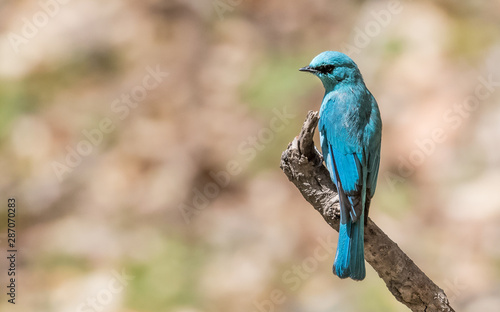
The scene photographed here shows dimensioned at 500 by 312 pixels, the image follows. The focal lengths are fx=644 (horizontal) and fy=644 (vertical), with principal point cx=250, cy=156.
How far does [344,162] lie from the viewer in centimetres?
413

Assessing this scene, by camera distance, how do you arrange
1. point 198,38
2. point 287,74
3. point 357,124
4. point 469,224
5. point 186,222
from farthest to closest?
point 198,38 → point 287,74 → point 186,222 → point 469,224 → point 357,124

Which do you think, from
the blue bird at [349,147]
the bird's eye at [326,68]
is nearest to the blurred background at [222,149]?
the blue bird at [349,147]

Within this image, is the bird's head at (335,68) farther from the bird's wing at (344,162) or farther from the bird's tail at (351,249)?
the bird's tail at (351,249)

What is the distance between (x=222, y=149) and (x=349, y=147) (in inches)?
134

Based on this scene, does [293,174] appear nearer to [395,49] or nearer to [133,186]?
[133,186]

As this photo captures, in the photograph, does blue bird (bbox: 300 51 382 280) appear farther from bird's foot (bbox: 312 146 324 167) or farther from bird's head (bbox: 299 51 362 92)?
bird's foot (bbox: 312 146 324 167)

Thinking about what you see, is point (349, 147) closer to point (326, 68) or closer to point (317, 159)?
point (317, 159)

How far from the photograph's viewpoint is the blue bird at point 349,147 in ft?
12.6

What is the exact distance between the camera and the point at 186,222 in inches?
277

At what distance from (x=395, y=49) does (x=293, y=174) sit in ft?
14.8

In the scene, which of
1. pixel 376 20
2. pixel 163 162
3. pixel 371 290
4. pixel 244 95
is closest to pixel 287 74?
pixel 244 95

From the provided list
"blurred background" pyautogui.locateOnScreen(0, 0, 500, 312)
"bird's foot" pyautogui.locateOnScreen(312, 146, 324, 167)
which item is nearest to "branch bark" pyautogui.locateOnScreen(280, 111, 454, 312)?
"bird's foot" pyautogui.locateOnScreen(312, 146, 324, 167)

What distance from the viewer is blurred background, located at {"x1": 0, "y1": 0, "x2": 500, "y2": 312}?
6.43 m

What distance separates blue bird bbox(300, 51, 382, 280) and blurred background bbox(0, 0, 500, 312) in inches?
87.2
